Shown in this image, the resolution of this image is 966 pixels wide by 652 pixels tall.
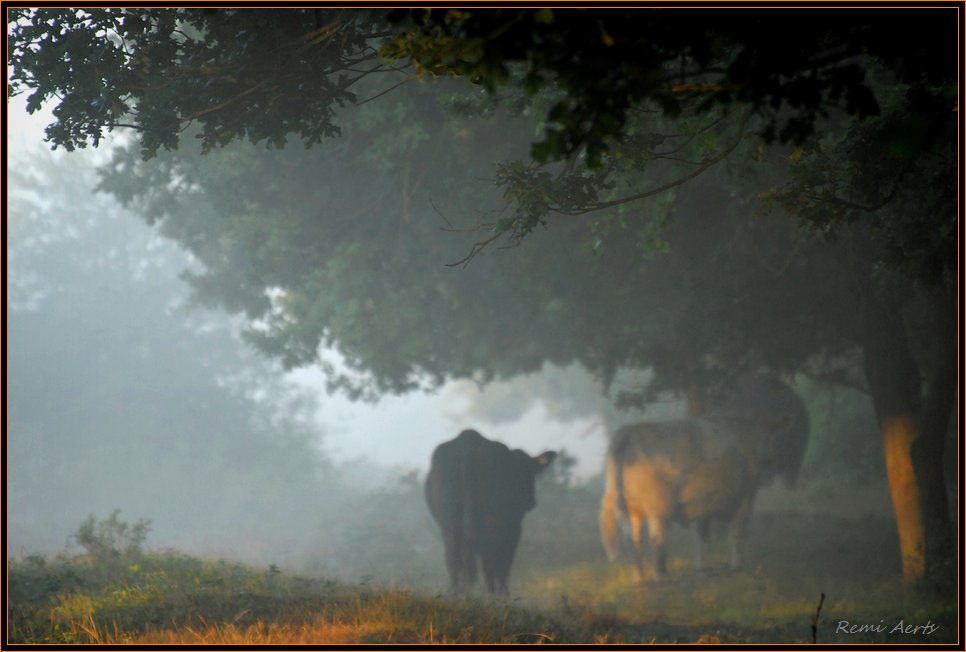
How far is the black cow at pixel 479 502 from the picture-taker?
13305mm

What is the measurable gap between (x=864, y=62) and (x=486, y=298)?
801 centimetres

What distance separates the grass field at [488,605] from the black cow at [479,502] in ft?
3.64

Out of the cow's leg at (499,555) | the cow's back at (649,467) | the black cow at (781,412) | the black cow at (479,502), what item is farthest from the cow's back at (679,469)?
the black cow at (781,412)

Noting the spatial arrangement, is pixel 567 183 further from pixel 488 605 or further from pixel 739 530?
pixel 739 530

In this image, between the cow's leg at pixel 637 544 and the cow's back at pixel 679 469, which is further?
the cow's back at pixel 679 469

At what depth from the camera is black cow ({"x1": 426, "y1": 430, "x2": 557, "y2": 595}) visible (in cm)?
1330

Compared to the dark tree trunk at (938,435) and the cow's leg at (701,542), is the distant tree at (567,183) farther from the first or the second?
the cow's leg at (701,542)

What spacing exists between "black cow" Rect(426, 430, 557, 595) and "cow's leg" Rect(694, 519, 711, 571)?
3.00 meters

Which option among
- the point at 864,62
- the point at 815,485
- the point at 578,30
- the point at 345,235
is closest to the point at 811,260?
the point at 864,62

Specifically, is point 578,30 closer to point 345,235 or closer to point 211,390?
point 345,235

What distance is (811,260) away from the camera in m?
12.9
